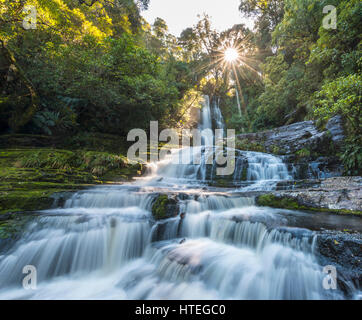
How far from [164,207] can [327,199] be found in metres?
3.59

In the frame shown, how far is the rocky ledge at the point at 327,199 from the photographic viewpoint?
3598mm

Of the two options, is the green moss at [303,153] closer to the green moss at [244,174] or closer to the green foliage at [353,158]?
the green foliage at [353,158]

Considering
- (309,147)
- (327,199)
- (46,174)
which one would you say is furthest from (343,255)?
(309,147)

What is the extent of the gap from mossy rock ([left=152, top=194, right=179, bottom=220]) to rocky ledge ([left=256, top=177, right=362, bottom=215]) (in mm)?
2123

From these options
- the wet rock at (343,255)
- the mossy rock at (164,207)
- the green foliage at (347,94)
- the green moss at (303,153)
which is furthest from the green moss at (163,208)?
the green moss at (303,153)

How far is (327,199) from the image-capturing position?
3.90 metres

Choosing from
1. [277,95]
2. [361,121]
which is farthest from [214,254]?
[277,95]

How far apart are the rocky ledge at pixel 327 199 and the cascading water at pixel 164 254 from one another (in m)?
0.48

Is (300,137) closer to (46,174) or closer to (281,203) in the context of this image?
(281,203)

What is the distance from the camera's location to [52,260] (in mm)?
3020

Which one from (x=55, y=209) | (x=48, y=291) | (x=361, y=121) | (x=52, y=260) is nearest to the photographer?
(x=48, y=291)

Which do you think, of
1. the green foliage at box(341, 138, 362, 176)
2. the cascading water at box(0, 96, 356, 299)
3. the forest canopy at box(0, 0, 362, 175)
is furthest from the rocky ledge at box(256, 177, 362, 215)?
the forest canopy at box(0, 0, 362, 175)
